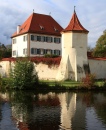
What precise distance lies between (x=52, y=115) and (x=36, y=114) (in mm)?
1068

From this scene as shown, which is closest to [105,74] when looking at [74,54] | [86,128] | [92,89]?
[74,54]

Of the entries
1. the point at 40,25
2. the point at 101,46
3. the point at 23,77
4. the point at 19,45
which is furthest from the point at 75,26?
the point at 19,45

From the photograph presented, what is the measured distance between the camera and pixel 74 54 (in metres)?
42.7

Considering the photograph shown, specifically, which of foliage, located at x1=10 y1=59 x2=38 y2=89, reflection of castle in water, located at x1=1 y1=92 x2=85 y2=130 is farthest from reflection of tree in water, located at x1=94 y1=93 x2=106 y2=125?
foliage, located at x1=10 y1=59 x2=38 y2=89

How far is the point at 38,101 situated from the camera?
1024 inches

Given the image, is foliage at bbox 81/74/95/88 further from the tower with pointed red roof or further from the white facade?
the white facade

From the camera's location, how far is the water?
54.3 feet

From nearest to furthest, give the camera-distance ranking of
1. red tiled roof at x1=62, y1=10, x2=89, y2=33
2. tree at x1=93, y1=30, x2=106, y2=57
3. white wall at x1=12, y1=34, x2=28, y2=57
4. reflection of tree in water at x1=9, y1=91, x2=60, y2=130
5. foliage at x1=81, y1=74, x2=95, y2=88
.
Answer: reflection of tree in water at x1=9, y1=91, x2=60, y2=130
foliage at x1=81, y1=74, x2=95, y2=88
red tiled roof at x1=62, y1=10, x2=89, y2=33
tree at x1=93, y1=30, x2=106, y2=57
white wall at x1=12, y1=34, x2=28, y2=57

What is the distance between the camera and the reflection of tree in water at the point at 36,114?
1672 centimetres

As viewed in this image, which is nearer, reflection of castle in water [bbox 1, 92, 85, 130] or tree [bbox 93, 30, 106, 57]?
reflection of castle in water [bbox 1, 92, 85, 130]

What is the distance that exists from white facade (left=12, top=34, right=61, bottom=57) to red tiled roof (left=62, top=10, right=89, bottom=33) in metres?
13.4

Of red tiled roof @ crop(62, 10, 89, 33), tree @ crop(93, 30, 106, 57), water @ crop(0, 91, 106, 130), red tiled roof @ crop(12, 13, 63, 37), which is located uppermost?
red tiled roof @ crop(12, 13, 63, 37)

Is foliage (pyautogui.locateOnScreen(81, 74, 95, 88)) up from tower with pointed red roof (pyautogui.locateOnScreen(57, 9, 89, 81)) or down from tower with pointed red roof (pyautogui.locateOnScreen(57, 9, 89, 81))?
down

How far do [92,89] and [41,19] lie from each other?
84.0 ft
